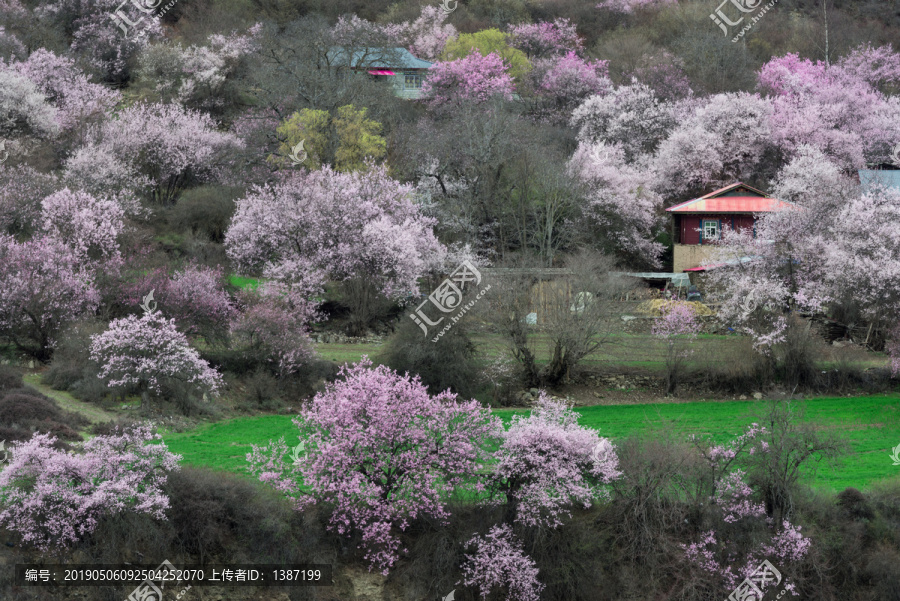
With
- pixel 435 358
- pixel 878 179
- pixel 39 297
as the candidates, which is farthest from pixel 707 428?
pixel 39 297

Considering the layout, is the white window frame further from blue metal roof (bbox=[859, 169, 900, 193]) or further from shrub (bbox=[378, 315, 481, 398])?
shrub (bbox=[378, 315, 481, 398])

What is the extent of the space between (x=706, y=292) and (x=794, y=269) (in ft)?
11.3

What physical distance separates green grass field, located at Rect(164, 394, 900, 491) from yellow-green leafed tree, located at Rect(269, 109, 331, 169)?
16.9 meters

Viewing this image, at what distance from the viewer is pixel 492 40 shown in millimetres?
67500

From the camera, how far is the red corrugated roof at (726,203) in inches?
1849

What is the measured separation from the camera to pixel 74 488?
2150cm

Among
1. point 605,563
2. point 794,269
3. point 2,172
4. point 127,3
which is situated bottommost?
point 605,563

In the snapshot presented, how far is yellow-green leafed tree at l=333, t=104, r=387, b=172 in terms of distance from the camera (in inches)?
1777

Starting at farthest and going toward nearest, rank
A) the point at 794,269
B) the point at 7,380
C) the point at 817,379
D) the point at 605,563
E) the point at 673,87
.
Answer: the point at 673,87, the point at 794,269, the point at 817,379, the point at 7,380, the point at 605,563

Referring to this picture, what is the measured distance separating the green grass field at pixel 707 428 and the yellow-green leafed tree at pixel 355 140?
16.4 metres

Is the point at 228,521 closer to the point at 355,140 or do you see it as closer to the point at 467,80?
the point at 355,140

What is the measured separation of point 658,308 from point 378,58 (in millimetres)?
32341

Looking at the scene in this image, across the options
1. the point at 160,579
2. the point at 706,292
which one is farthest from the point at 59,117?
the point at 160,579

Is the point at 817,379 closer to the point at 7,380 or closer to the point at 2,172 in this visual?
the point at 7,380
